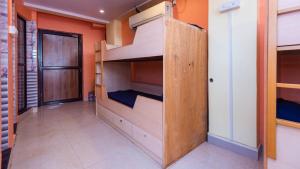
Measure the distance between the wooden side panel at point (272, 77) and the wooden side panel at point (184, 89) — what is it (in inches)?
30.5

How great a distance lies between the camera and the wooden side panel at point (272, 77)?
1005mm

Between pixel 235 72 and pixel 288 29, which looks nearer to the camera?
pixel 288 29

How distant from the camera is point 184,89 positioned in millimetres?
1724

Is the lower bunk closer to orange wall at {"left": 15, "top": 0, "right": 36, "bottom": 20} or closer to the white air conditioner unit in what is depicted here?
the white air conditioner unit

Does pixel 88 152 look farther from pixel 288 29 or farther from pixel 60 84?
pixel 60 84

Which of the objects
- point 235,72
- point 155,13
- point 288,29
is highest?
point 155,13

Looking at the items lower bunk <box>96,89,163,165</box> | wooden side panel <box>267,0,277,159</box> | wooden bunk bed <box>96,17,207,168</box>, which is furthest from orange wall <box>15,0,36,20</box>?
wooden side panel <box>267,0,277,159</box>

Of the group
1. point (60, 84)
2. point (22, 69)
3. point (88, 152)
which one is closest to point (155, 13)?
point (88, 152)

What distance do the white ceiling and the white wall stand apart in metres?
1.91

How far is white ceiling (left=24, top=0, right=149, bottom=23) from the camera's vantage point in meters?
3.20

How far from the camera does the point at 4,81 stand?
1.79m

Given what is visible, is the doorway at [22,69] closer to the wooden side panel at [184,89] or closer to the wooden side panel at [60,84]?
the wooden side panel at [60,84]

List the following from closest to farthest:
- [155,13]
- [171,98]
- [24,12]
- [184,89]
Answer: [171,98]
[184,89]
[155,13]
[24,12]

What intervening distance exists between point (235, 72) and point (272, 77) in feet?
2.65
